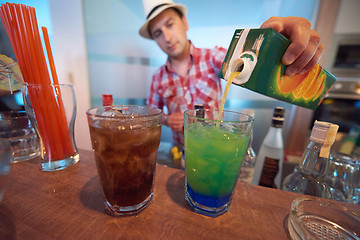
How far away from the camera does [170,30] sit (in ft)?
4.01

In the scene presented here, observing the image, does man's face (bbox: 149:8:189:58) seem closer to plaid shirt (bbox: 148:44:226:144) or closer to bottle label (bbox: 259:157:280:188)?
plaid shirt (bbox: 148:44:226:144)

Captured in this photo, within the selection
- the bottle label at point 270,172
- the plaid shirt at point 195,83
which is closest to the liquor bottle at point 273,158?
the bottle label at point 270,172

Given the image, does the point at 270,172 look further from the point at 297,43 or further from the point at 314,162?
the point at 297,43

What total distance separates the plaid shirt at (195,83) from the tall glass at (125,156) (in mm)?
1067

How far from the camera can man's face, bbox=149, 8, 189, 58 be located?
1198 mm

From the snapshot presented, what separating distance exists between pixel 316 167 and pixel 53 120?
838mm

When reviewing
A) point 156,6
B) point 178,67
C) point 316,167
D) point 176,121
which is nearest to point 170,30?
point 156,6

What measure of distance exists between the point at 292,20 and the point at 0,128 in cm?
104

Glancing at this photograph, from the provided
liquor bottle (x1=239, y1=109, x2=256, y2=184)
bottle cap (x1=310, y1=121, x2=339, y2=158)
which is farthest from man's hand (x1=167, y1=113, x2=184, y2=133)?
bottle cap (x1=310, y1=121, x2=339, y2=158)

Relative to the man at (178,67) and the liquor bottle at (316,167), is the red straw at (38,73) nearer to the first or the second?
the man at (178,67)

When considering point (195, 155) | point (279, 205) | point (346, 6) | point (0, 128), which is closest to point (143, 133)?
point (195, 155)

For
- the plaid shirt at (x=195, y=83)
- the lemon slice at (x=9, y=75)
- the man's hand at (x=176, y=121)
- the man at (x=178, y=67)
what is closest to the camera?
the lemon slice at (x=9, y=75)

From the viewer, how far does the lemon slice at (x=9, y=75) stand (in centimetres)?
54

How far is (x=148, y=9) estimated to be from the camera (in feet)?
3.98
